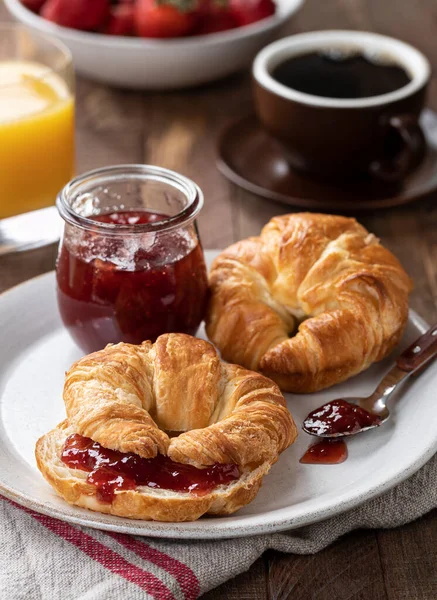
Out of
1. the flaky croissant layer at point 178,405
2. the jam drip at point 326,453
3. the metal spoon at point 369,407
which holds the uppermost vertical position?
the flaky croissant layer at point 178,405

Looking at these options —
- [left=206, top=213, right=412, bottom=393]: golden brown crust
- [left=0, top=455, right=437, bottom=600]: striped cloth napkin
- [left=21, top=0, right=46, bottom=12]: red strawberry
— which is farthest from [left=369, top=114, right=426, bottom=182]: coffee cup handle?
[left=21, top=0, right=46, bottom=12]: red strawberry

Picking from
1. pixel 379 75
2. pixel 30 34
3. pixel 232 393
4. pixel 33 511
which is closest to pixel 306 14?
pixel 379 75

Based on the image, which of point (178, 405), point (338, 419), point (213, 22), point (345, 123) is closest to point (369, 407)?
point (338, 419)

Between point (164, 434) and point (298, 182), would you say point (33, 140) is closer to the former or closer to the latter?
point (298, 182)

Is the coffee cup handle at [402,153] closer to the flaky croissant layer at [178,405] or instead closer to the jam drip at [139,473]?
the flaky croissant layer at [178,405]

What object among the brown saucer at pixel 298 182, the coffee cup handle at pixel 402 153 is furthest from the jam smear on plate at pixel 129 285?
the coffee cup handle at pixel 402 153

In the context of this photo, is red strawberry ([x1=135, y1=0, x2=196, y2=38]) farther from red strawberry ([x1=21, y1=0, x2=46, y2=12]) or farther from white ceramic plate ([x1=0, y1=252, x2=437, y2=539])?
white ceramic plate ([x1=0, y1=252, x2=437, y2=539])
